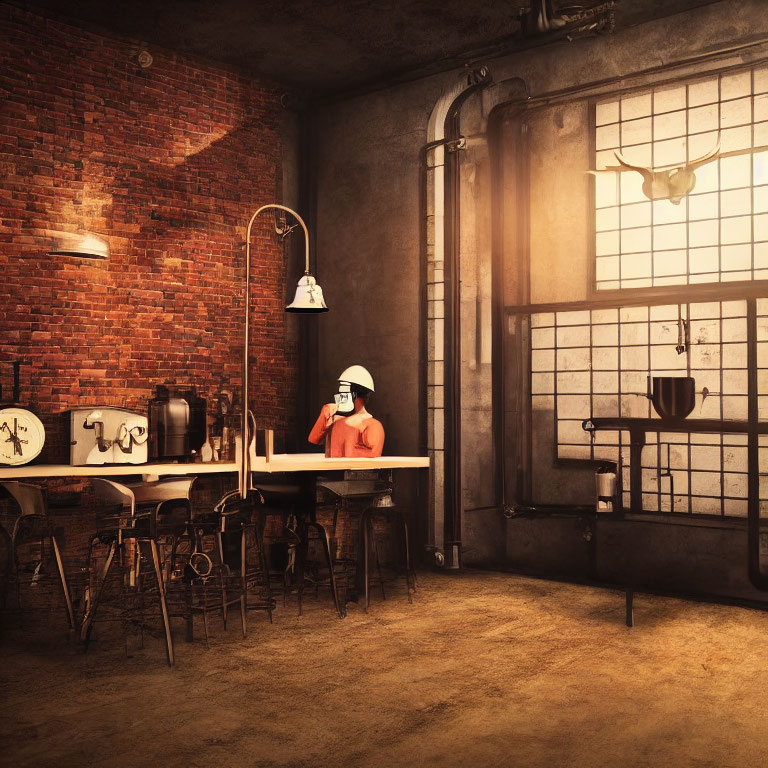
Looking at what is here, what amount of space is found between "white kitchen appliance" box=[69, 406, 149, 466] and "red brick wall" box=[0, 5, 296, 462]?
509mm

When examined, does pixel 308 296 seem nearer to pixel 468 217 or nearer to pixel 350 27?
pixel 468 217

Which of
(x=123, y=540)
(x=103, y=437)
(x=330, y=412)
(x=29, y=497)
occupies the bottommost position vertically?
(x=123, y=540)

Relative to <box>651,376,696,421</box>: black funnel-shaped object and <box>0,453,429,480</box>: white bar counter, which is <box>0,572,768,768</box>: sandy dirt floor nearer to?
<box>0,453,429,480</box>: white bar counter

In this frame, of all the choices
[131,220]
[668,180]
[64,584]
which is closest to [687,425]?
[668,180]

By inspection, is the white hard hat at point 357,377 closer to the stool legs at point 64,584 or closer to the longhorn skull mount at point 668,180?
the longhorn skull mount at point 668,180

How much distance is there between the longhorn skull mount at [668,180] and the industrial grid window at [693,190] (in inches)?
0.6

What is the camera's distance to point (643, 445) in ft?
22.4

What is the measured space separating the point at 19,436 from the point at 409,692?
137 inches

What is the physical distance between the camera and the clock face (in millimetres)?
6277

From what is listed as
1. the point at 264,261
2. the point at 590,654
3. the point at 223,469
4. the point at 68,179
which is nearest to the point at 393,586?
the point at 223,469

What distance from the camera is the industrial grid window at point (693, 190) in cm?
652

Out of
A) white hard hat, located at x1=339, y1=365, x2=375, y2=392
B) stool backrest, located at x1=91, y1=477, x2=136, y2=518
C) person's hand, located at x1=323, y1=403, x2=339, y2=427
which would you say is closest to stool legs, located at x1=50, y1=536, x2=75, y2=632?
stool backrest, located at x1=91, y1=477, x2=136, y2=518

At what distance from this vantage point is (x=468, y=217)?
25.3 feet

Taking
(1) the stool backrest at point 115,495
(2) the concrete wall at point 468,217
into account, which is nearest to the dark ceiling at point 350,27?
(2) the concrete wall at point 468,217
